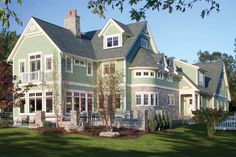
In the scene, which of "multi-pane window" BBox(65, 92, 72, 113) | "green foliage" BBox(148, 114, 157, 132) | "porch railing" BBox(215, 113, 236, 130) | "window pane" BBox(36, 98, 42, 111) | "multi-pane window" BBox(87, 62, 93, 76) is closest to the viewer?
"green foliage" BBox(148, 114, 157, 132)

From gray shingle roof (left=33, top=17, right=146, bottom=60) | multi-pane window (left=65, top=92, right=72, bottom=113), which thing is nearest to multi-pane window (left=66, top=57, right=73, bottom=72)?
gray shingle roof (left=33, top=17, right=146, bottom=60)

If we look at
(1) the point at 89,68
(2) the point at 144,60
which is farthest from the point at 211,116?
(1) the point at 89,68

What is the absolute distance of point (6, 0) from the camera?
5.93 m

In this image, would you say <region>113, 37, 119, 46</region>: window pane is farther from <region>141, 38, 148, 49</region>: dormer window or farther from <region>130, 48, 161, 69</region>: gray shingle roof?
<region>141, 38, 148, 49</region>: dormer window

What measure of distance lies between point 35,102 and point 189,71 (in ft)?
71.2

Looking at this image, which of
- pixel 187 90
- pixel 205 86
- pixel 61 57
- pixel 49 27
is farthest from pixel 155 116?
pixel 205 86

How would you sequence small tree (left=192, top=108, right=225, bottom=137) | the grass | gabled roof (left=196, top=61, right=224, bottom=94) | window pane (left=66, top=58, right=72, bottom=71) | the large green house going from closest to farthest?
the grass → small tree (left=192, top=108, right=225, bottom=137) → the large green house → window pane (left=66, top=58, right=72, bottom=71) → gabled roof (left=196, top=61, right=224, bottom=94)

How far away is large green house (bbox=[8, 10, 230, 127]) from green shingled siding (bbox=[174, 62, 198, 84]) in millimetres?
5323

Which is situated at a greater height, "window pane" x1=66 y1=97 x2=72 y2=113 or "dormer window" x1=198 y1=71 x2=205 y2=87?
"dormer window" x1=198 y1=71 x2=205 y2=87

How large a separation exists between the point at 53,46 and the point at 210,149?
1982 centimetres

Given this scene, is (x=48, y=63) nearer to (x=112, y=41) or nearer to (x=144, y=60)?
(x=112, y=41)

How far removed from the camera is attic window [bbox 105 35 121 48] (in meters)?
39.3

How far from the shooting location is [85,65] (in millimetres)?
37781

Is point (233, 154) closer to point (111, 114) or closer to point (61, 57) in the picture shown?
point (111, 114)
